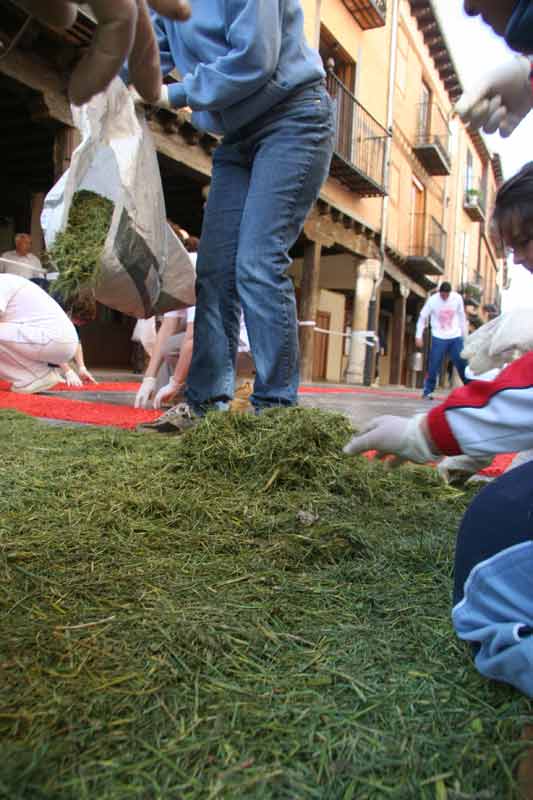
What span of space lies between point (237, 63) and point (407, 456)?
152 cm

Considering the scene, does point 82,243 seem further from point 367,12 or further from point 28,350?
point 367,12

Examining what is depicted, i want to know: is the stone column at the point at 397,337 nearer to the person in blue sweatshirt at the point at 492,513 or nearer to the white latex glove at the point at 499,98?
the white latex glove at the point at 499,98

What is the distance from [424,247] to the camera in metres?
16.8

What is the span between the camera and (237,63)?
1.93m

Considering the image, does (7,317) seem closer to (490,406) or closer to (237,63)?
(237,63)

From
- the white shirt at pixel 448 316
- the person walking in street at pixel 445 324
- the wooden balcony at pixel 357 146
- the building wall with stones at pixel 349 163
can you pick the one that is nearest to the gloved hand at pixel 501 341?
the building wall with stones at pixel 349 163

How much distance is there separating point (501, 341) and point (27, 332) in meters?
3.09

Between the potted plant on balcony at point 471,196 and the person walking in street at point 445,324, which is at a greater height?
the potted plant on balcony at point 471,196

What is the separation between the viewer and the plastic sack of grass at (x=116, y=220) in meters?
2.21

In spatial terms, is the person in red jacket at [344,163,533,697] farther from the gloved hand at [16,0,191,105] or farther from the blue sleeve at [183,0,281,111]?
the blue sleeve at [183,0,281,111]

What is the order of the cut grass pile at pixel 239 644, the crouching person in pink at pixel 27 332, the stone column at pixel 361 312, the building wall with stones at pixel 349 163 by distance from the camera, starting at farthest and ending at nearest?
1. the stone column at pixel 361 312
2. the building wall with stones at pixel 349 163
3. the crouching person in pink at pixel 27 332
4. the cut grass pile at pixel 239 644

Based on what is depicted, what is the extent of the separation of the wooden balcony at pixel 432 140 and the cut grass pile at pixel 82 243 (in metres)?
15.1

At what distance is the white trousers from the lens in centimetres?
396

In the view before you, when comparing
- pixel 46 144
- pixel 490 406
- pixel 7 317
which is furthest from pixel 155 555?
pixel 46 144
